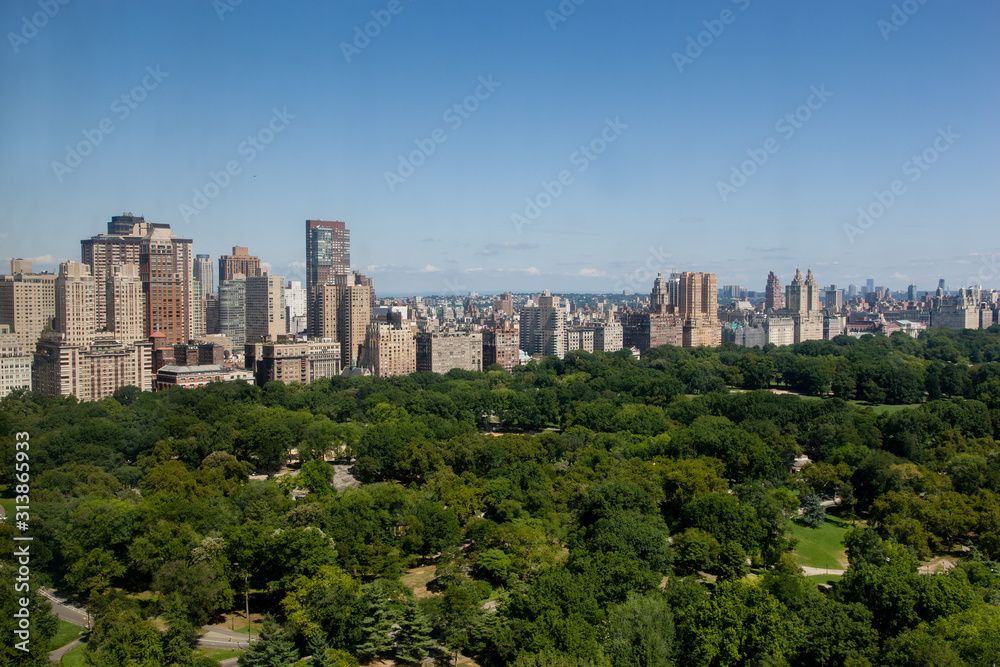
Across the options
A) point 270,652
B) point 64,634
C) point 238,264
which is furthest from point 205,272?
point 270,652

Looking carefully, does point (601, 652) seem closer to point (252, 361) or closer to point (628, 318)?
point (252, 361)

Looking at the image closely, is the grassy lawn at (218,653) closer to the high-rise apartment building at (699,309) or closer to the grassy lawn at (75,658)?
the grassy lawn at (75,658)

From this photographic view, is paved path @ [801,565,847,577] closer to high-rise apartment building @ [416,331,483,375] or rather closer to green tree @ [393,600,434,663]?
green tree @ [393,600,434,663]

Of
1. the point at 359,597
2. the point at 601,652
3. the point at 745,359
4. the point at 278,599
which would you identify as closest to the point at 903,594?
the point at 601,652

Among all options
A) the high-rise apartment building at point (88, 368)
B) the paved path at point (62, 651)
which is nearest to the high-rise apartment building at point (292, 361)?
the high-rise apartment building at point (88, 368)

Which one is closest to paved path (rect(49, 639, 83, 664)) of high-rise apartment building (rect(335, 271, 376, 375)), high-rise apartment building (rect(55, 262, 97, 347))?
high-rise apartment building (rect(55, 262, 97, 347))

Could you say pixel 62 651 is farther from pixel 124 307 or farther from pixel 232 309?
pixel 232 309
